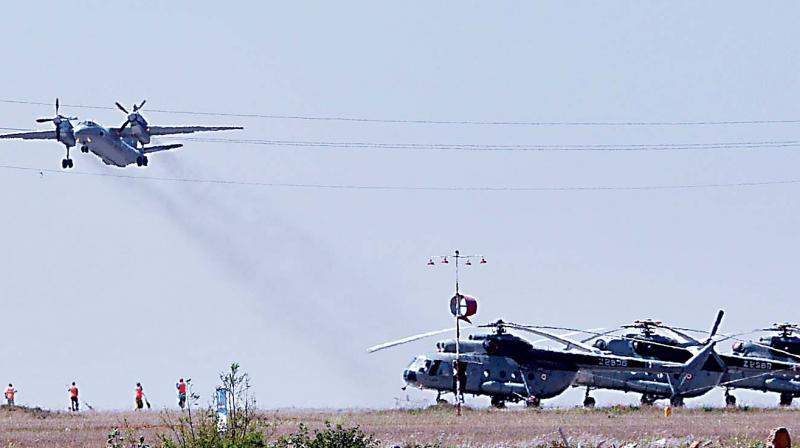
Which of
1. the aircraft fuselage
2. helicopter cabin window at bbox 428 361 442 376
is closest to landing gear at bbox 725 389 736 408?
helicopter cabin window at bbox 428 361 442 376

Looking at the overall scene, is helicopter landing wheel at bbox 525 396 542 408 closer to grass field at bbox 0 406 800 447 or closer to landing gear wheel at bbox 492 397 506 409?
landing gear wheel at bbox 492 397 506 409

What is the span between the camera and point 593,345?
2876 inches

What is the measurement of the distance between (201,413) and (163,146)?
5274 centimetres

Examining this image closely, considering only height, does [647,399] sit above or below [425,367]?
below

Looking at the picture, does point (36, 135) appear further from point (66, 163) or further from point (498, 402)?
point (498, 402)

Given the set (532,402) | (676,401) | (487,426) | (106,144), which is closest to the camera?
(487,426)

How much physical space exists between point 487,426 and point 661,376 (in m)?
26.6

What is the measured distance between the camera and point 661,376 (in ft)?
238

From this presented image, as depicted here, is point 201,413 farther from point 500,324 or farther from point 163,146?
point 163,146

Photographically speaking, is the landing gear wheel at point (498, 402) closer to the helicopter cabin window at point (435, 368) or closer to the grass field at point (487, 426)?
the helicopter cabin window at point (435, 368)

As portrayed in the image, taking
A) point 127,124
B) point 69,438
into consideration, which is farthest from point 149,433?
point 127,124

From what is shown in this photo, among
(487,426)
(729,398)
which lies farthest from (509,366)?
(487,426)

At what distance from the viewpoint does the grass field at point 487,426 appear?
4041 centimetres

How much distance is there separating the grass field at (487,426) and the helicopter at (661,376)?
919cm
